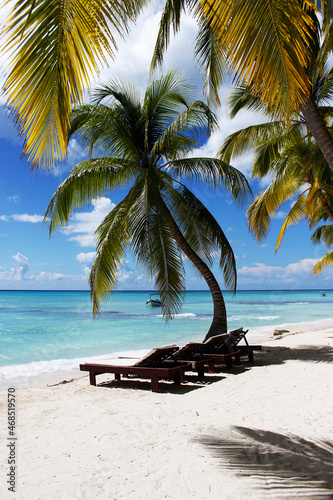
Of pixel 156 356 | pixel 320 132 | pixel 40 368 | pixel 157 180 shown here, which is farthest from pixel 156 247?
pixel 40 368

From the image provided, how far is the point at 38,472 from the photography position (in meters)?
3.38

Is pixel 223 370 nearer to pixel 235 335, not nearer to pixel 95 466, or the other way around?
pixel 235 335

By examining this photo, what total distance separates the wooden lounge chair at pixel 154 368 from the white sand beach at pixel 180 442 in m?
0.31

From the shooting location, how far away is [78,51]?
2.82 m

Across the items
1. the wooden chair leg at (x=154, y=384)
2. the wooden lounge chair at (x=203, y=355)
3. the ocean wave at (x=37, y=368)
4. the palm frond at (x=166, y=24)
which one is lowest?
the ocean wave at (x=37, y=368)

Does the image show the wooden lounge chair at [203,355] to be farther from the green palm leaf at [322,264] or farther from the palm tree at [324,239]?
the green palm leaf at [322,264]

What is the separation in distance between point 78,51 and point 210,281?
8.58m

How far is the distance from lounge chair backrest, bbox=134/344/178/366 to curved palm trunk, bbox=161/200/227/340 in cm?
339

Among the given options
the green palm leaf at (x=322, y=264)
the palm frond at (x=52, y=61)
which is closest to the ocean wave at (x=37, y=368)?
the palm frond at (x=52, y=61)

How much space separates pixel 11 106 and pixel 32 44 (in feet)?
Answer: 1.34

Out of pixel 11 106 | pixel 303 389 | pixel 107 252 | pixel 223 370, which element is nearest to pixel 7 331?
pixel 107 252

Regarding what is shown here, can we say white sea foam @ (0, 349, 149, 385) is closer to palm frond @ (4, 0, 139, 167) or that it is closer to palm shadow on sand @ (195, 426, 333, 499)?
palm shadow on sand @ (195, 426, 333, 499)

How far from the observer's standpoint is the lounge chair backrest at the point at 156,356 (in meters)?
7.02

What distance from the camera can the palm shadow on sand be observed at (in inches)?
110
